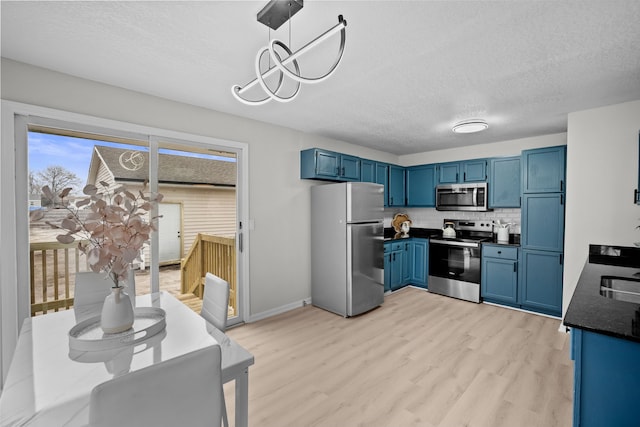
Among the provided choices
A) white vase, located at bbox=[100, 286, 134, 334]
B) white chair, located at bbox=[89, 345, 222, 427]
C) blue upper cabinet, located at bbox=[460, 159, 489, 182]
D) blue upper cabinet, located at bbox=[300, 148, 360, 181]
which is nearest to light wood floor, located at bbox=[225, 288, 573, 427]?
white vase, located at bbox=[100, 286, 134, 334]

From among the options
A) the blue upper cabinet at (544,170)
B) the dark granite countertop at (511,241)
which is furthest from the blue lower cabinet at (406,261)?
the blue upper cabinet at (544,170)

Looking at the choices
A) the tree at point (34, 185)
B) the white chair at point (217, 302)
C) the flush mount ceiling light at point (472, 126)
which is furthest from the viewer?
the flush mount ceiling light at point (472, 126)

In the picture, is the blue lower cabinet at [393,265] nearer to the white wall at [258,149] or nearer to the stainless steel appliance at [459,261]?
the stainless steel appliance at [459,261]

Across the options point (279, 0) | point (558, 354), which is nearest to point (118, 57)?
point (279, 0)

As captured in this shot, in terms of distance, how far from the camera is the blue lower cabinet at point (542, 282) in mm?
3484

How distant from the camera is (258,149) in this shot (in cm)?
349

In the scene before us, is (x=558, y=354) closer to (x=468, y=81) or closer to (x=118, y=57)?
(x=468, y=81)

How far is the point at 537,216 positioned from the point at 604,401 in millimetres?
2975

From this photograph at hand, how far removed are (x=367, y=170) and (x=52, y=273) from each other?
12.7 feet

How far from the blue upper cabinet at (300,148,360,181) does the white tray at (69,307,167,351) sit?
8.48 feet

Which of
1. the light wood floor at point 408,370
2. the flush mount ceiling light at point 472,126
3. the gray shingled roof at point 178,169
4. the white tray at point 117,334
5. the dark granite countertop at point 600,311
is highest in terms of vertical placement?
the flush mount ceiling light at point 472,126

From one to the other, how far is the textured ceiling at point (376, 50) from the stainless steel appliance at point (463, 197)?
4.92 feet

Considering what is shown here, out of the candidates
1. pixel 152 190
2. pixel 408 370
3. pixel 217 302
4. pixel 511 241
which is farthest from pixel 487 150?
pixel 152 190

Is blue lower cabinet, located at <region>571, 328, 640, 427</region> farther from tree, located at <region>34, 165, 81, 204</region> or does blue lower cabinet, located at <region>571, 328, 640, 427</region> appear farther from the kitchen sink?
tree, located at <region>34, 165, 81, 204</region>
